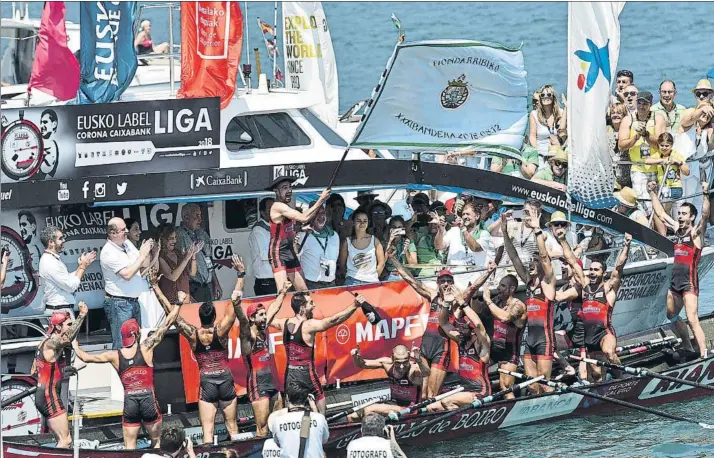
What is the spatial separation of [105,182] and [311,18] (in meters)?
6.59

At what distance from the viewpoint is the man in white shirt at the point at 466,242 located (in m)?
19.6

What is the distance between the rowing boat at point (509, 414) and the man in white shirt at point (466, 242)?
1945mm

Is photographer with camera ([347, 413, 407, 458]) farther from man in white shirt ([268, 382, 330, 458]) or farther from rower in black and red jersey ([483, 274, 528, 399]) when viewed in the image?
rower in black and red jersey ([483, 274, 528, 399])

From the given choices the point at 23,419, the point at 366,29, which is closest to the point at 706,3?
the point at 366,29

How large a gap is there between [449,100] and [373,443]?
542 cm

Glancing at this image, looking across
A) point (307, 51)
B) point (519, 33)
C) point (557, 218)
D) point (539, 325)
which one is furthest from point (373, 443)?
point (519, 33)

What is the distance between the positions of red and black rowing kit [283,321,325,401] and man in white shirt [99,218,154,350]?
71.3 inches

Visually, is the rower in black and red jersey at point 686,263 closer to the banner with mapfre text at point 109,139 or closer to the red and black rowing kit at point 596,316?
the red and black rowing kit at point 596,316

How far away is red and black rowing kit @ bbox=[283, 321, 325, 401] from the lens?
1753 centimetres

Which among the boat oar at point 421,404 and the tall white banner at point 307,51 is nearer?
the boat oar at point 421,404

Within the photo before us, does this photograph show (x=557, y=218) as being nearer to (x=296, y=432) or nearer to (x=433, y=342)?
(x=433, y=342)

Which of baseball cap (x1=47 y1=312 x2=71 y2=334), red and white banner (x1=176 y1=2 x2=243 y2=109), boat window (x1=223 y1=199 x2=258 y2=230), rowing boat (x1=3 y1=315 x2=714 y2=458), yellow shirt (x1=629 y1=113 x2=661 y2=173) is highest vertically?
red and white banner (x1=176 y1=2 x2=243 y2=109)

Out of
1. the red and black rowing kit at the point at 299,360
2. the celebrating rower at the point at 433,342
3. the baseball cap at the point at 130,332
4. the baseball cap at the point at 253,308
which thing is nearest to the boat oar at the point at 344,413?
the red and black rowing kit at the point at 299,360

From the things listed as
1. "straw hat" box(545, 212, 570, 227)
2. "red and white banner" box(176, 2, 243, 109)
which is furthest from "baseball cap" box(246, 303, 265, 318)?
"straw hat" box(545, 212, 570, 227)
